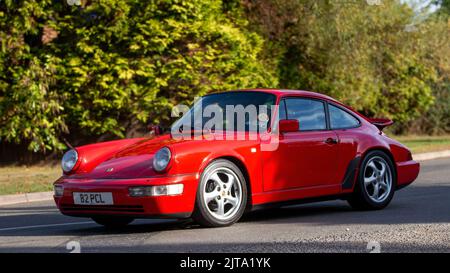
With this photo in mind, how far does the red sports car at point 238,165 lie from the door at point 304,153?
11 millimetres

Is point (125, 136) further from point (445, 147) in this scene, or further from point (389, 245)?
point (389, 245)

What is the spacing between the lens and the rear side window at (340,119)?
9328 millimetres

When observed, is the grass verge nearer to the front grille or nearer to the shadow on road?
the shadow on road

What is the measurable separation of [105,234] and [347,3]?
18.5 metres

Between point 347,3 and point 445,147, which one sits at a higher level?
point 347,3

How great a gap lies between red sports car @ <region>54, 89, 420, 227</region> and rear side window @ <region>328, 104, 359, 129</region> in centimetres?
1

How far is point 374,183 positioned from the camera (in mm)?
9430

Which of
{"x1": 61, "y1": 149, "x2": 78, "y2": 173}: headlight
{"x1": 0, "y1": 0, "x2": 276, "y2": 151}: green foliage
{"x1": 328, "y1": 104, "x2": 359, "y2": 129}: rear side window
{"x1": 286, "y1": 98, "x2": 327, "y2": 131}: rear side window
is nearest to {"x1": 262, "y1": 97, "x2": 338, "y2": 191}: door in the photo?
{"x1": 286, "y1": 98, "x2": 327, "y2": 131}: rear side window

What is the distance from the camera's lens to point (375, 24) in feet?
87.4

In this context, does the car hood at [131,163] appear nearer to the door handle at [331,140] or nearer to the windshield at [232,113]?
the windshield at [232,113]

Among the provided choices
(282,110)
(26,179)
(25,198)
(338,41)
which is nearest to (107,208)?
(282,110)

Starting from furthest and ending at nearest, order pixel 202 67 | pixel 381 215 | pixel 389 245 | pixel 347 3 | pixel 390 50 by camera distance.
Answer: pixel 390 50 → pixel 347 3 → pixel 202 67 → pixel 381 215 → pixel 389 245

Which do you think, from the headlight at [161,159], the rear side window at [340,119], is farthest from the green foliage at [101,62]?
the headlight at [161,159]
